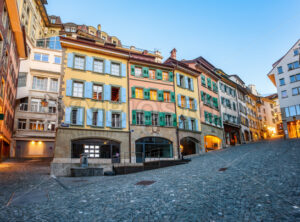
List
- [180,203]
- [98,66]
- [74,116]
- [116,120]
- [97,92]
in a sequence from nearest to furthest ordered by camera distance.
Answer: [180,203] → [74,116] → [97,92] → [116,120] → [98,66]

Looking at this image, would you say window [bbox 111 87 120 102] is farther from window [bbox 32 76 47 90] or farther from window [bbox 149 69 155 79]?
window [bbox 32 76 47 90]

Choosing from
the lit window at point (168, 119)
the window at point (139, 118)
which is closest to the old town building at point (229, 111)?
the lit window at point (168, 119)

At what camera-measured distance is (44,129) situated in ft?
122

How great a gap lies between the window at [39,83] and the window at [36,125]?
553 centimetres

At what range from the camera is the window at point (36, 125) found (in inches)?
1433

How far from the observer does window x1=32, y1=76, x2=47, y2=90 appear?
3634 cm

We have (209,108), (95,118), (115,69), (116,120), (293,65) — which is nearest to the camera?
(95,118)

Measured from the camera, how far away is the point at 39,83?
1452 inches

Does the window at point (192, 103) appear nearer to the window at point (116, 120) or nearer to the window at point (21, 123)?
the window at point (116, 120)

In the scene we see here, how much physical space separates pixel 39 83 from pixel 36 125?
6971 mm

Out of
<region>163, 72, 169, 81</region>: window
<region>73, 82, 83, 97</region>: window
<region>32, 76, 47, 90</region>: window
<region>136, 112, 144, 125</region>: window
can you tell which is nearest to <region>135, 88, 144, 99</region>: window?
<region>136, 112, 144, 125</region>: window

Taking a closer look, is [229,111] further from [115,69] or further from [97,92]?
[97,92]

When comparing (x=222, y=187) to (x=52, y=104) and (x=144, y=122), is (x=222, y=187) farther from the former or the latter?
(x=52, y=104)

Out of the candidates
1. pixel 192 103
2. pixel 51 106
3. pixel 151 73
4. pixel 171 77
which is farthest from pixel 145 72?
pixel 51 106
